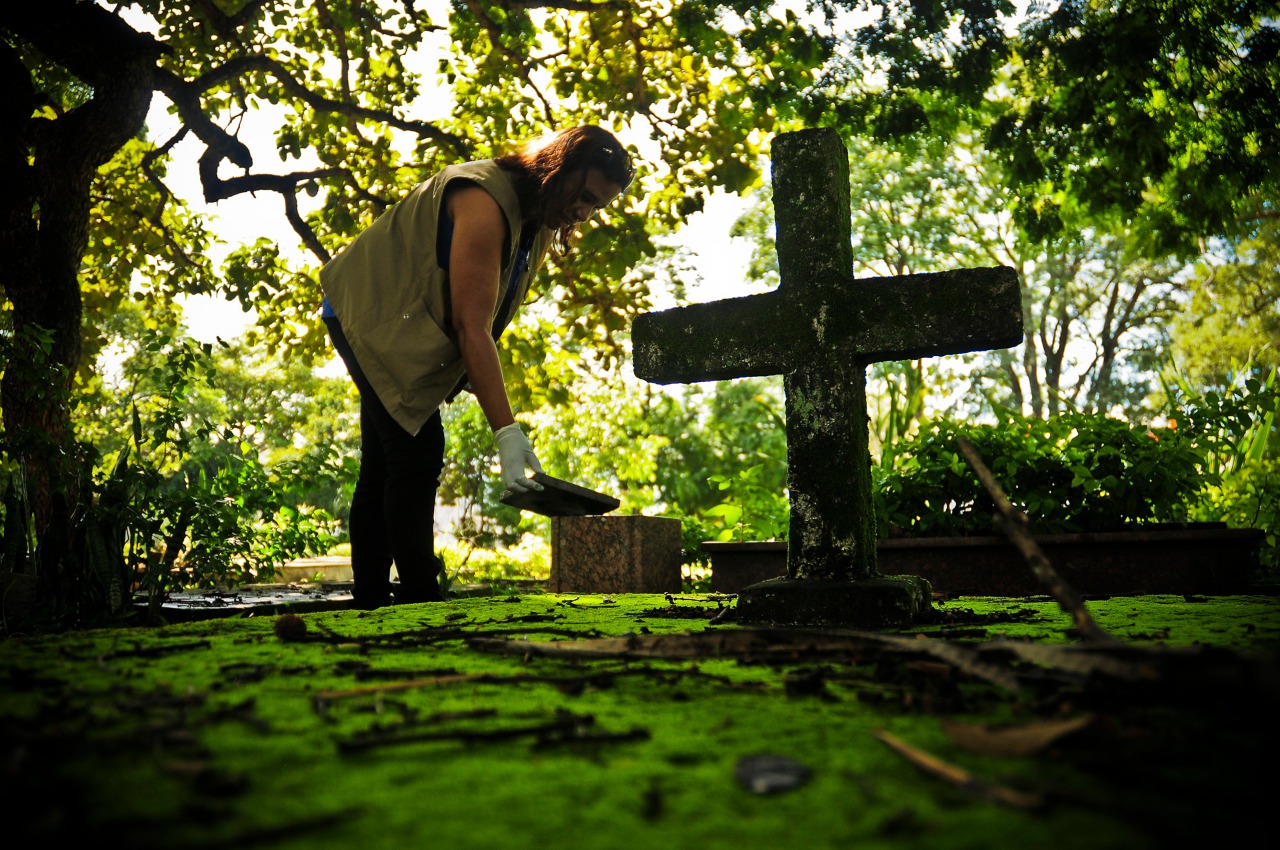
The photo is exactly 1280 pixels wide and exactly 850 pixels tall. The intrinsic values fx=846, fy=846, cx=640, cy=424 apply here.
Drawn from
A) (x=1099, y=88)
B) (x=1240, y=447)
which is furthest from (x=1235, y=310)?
(x=1099, y=88)

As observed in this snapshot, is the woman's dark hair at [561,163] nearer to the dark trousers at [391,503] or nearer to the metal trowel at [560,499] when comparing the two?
the dark trousers at [391,503]

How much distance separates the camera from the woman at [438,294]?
2.96 meters

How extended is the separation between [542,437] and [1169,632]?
1515cm

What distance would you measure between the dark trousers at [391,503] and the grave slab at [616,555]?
2230 millimetres

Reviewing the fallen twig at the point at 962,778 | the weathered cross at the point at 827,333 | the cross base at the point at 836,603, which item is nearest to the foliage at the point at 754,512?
the weathered cross at the point at 827,333

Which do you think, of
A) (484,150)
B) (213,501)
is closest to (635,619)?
(213,501)

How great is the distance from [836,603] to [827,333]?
2.96 feet

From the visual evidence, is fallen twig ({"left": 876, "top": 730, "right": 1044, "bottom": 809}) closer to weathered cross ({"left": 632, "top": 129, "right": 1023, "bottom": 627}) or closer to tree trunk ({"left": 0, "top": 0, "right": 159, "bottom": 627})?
weathered cross ({"left": 632, "top": 129, "right": 1023, "bottom": 627})

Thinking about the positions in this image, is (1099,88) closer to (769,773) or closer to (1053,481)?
(1053,481)

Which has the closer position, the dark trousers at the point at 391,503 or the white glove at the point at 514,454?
the white glove at the point at 514,454

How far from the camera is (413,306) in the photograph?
3.14m

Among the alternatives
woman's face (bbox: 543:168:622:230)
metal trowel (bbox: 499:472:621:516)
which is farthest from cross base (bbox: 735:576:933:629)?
woman's face (bbox: 543:168:622:230)

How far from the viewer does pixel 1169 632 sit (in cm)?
206

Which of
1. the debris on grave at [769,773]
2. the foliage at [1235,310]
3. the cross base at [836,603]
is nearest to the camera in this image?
the debris on grave at [769,773]
